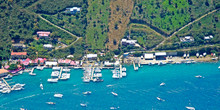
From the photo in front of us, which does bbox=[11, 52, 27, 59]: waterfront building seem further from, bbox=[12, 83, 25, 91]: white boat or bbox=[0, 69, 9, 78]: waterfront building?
bbox=[12, 83, 25, 91]: white boat

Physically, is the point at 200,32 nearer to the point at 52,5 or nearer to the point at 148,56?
the point at 148,56

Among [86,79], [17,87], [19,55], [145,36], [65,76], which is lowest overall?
[17,87]

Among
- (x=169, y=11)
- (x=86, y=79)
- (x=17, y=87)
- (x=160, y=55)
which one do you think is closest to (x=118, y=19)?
(x=169, y=11)

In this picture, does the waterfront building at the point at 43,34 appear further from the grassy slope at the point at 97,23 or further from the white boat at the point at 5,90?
the white boat at the point at 5,90

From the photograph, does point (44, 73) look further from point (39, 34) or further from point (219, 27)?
point (219, 27)

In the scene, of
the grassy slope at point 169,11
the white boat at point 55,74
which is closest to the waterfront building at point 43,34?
the white boat at point 55,74

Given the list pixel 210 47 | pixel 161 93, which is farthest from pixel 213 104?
pixel 210 47
